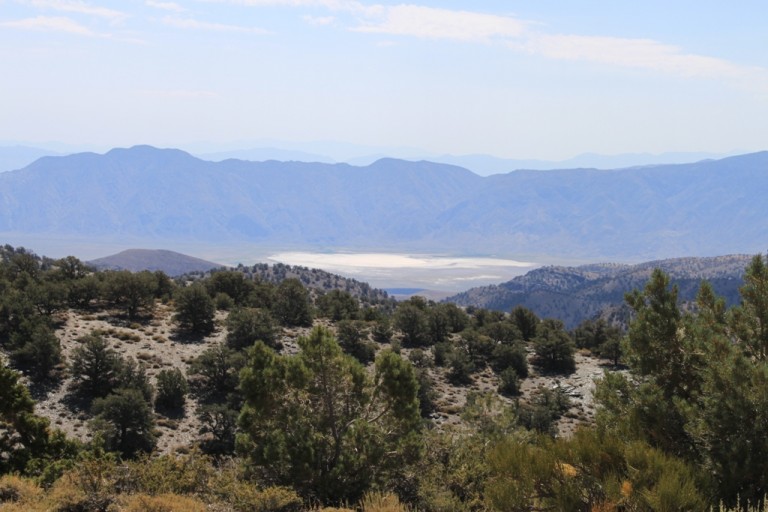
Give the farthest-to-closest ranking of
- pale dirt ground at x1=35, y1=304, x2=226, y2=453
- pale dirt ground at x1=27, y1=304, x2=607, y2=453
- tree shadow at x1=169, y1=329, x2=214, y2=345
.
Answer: tree shadow at x1=169, y1=329, x2=214, y2=345, pale dirt ground at x1=27, y1=304, x2=607, y2=453, pale dirt ground at x1=35, y1=304, x2=226, y2=453

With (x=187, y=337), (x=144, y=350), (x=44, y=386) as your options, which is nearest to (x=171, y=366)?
(x=144, y=350)

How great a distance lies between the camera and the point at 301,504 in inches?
570

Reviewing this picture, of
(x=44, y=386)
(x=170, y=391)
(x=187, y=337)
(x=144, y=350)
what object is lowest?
(x=170, y=391)

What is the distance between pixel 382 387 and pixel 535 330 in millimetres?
47567

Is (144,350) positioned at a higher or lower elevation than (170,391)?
higher

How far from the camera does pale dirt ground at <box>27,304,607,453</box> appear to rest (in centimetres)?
3341

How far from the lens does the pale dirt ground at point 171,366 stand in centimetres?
3341

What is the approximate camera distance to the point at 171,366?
4159 centimetres

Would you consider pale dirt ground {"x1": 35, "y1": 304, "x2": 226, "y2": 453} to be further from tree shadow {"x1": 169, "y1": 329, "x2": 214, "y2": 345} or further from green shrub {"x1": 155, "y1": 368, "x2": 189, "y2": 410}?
green shrub {"x1": 155, "y1": 368, "x2": 189, "y2": 410}

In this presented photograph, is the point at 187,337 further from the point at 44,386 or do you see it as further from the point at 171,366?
the point at 44,386

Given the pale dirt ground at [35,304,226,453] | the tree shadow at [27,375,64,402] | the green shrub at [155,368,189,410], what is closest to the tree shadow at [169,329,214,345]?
the pale dirt ground at [35,304,226,453]

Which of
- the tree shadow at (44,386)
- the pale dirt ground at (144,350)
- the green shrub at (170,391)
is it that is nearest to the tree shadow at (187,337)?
the pale dirt ground at (144,350)

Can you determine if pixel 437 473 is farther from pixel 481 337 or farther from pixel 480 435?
pixel 481 337

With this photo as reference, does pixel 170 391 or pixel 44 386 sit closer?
pixel 44 386
